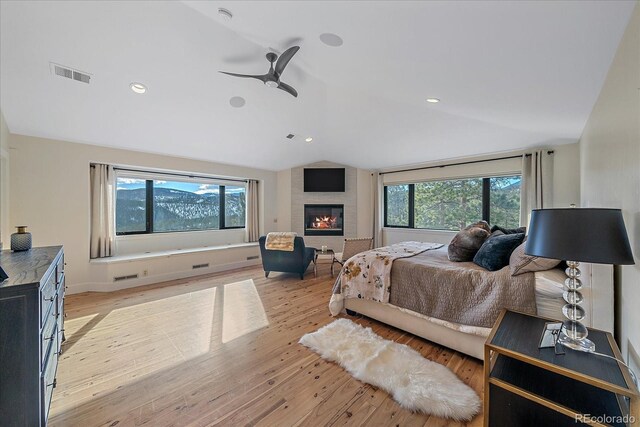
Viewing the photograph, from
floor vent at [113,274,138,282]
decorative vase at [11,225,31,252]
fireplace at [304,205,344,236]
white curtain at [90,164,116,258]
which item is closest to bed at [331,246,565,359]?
decorative vase at [11,225,31,252]

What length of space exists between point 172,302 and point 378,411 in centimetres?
298

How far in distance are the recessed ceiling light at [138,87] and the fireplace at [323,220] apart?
3999 millimetres

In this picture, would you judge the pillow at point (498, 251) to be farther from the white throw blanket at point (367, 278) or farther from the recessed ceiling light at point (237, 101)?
the recessed ceiling light at point (237, 101)

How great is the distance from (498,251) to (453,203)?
326 centimetres

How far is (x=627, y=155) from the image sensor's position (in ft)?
4.28

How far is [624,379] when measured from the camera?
3.18ft

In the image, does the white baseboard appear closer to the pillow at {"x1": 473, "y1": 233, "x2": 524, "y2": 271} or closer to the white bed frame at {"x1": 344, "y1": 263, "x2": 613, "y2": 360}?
the white bed frame at {"x1": 344, "y1": 263, "x2": 613, "y2": 360}

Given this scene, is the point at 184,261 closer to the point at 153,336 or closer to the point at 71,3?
the point at 153,336

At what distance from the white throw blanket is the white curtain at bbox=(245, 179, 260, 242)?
Result: 372 cm

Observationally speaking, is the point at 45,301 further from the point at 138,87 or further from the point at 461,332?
the point at 461,332

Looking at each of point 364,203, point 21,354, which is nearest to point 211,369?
point 21,354

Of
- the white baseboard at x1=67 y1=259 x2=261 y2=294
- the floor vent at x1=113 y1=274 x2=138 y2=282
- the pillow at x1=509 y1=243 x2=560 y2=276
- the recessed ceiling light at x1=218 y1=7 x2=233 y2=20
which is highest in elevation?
the recessed ceiling light at x1=218 y1=7 x2=233 y2=20

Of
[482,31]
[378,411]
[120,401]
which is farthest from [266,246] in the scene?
[482,31]

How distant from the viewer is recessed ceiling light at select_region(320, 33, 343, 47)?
1.96 metres
